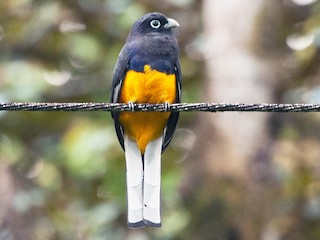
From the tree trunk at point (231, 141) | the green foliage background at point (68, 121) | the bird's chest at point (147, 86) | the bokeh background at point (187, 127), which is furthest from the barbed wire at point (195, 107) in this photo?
the tree trunk at point (231, 141)

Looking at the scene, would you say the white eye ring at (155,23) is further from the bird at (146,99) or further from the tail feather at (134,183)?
the tail feather at (134,183)

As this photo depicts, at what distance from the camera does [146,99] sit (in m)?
5.25

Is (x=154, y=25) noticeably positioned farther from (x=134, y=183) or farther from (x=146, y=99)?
(x=134, y=183)

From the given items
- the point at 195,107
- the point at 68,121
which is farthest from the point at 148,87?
the point at 68,121

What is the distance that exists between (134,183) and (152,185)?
0.33 ft

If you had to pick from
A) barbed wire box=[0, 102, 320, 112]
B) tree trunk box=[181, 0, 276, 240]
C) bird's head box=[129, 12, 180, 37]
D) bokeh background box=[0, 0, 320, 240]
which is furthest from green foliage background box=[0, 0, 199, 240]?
barbed wire box=[0, 102, 320, 112]

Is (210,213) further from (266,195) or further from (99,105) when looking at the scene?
(99,105)

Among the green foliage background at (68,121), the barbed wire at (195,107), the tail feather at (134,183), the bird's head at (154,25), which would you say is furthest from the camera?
the green foliage background at (68,121)

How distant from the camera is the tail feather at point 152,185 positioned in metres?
5.16

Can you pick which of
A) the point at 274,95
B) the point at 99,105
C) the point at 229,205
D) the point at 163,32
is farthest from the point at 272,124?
the point at 99,105

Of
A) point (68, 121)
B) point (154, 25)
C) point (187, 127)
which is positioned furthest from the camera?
point (187, 127)

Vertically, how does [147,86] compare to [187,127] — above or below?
below

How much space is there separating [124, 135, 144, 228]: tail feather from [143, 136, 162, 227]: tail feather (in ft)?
0.09

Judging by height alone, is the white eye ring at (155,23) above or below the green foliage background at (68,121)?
below
